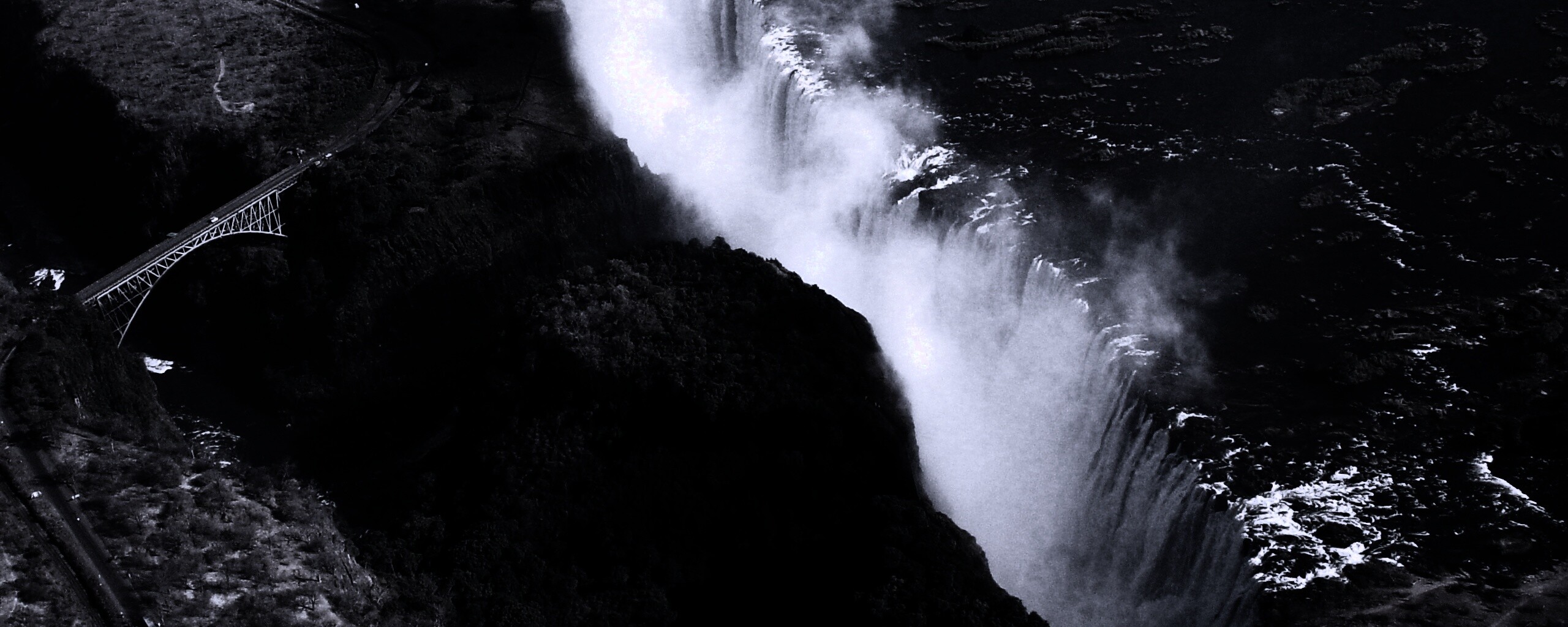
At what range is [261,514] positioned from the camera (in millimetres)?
51156

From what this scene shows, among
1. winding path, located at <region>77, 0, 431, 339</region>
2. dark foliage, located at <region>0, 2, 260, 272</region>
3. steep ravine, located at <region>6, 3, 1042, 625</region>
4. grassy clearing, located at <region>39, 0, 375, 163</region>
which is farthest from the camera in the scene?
grassy clearing, located at <region>39, 0, 375, 163</region>

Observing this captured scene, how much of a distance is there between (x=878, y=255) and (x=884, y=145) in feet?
22.5

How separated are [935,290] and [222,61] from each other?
156 ft

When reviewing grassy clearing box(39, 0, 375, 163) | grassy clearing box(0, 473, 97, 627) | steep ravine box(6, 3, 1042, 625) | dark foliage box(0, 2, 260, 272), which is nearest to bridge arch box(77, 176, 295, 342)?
steep ravine box(6, 3, 1042, 625)

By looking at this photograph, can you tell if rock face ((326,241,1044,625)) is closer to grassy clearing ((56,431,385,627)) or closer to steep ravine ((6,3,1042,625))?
steep ravine ((6,3,1042,625))

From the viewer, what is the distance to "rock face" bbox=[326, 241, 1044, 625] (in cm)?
4950

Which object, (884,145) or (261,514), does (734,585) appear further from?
(884,145)

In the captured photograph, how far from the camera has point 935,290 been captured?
6769cm

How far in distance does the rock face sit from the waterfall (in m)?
7.10

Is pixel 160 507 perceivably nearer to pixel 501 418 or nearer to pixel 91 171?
pixel 501 418

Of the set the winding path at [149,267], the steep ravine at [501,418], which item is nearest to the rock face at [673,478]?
the steep ravine at [501,418]

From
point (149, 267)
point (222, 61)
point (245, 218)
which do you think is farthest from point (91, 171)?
point (245, 218)

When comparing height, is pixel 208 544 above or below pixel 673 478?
below

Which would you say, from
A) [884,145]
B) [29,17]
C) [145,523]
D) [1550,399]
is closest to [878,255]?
[884,145]
